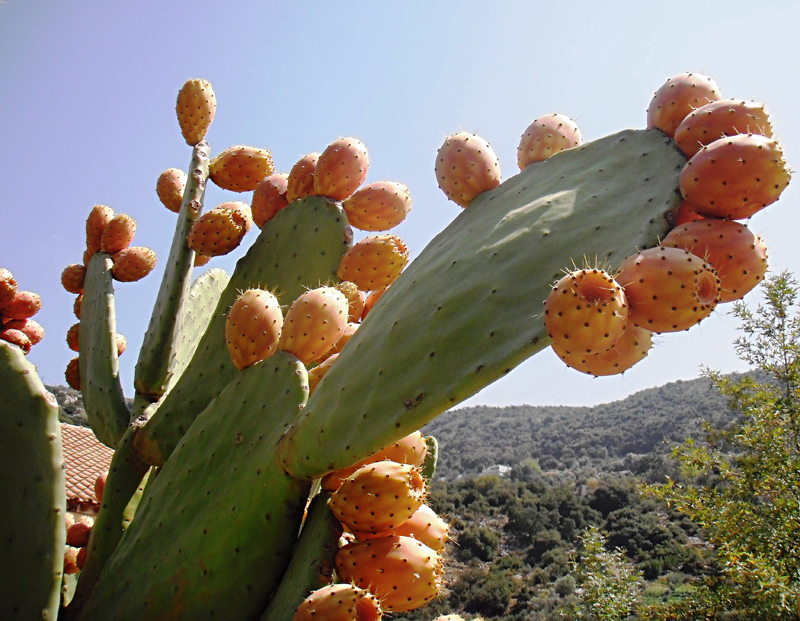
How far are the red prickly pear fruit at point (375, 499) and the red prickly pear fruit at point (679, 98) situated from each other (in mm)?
882

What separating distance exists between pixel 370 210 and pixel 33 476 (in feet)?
3.59

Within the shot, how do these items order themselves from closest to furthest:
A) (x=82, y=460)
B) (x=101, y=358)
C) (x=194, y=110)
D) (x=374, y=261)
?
(x=374, y=261) → (x=101, y=358) → (x=194, y=110) → (x=82, y=460)

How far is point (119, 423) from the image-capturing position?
2062mm

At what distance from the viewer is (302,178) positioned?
77.7 inches

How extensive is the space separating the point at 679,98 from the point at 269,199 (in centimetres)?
127

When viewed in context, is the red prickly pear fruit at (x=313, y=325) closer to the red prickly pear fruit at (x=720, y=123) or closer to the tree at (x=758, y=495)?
the red prickly pear fruit at (x=720, y=123)

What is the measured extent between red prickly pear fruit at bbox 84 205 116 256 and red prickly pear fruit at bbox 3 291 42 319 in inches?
10.9

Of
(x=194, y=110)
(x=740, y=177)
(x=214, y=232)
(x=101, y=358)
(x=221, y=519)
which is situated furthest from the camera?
(x=194, y=110)

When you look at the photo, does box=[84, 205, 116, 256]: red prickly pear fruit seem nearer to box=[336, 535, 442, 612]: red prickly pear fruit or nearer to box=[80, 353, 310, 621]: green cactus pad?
box=[80, 353, 310, 621]: green cactus pad

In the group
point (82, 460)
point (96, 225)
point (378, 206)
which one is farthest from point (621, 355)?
point (82, 460)

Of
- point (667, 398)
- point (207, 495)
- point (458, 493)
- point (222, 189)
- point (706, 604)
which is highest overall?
point (667, 398)

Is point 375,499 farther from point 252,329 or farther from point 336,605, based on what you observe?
point 252,329

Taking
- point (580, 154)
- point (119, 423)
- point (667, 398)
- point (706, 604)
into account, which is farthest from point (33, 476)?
point (667, 398)

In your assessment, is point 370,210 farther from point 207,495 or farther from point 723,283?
point 723,283
